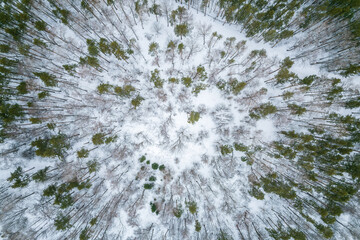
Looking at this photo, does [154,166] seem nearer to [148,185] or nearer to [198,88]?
[148,185]

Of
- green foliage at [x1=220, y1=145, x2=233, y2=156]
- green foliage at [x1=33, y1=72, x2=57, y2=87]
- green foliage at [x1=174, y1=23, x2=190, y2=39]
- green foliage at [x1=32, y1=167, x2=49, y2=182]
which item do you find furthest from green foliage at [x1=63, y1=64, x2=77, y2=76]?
green foliage at [x1=220, y1=145, x2=233, y2=156]

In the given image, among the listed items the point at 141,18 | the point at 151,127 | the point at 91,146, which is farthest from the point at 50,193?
the point at 141,18

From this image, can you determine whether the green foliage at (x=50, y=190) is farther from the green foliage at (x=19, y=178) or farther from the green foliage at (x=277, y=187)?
the green foliage at (x=277, y=187)

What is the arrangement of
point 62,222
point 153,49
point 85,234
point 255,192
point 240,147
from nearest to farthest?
point 62,222, point 85,234, point 240,147, point 153,49, point 255,192

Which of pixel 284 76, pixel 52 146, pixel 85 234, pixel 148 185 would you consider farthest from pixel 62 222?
pixel 284 76

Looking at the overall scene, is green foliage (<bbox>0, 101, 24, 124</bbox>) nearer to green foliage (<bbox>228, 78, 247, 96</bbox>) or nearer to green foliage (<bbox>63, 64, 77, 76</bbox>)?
green foliage (<bbox>63, 64, 77, 76</bbox>)

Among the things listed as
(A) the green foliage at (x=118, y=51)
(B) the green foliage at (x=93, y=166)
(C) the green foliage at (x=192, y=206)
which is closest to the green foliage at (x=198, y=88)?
(A) the green foliage at (x=118, y=51)
